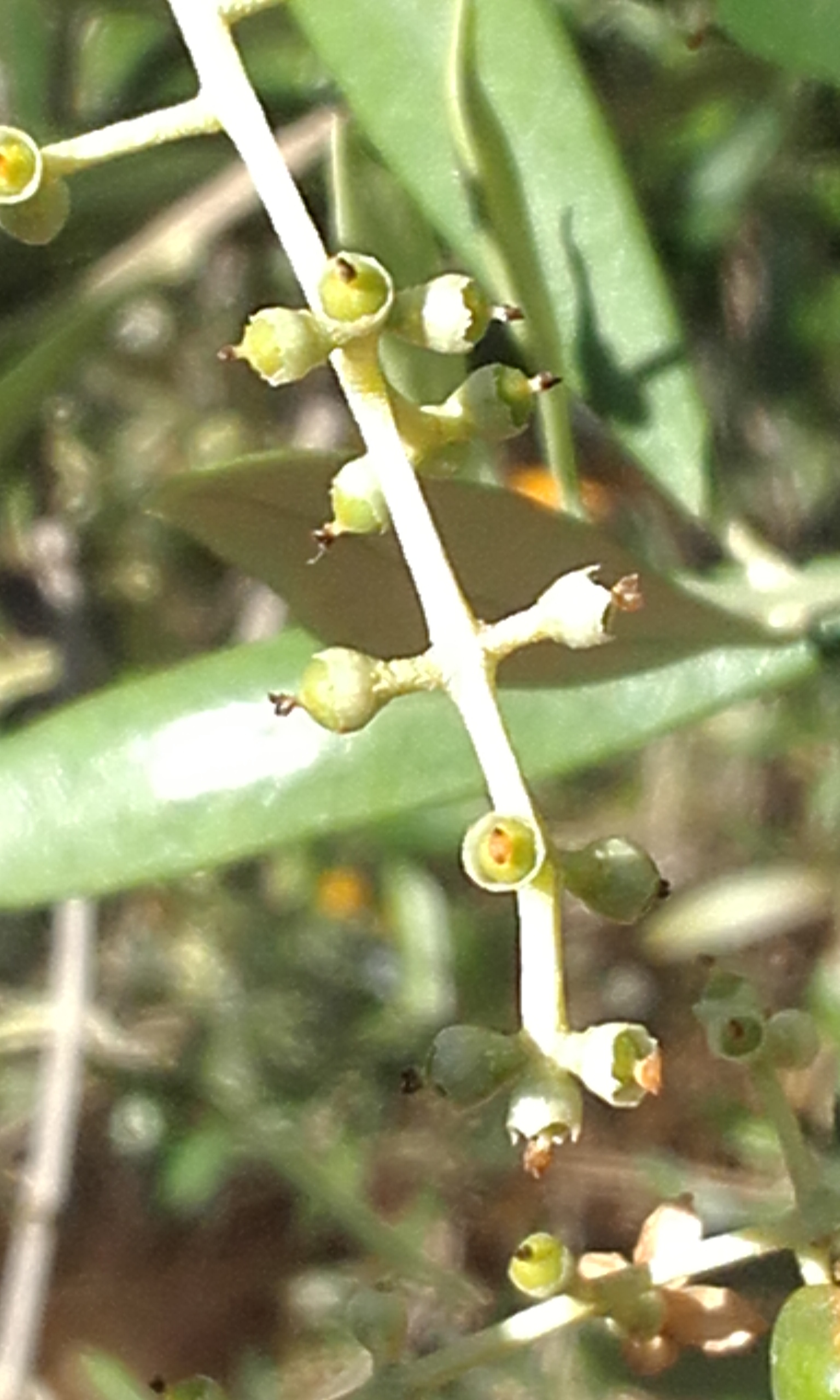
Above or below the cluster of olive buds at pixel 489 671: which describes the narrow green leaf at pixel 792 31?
above

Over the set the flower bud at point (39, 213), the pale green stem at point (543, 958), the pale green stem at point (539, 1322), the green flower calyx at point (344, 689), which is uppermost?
the flower bud at point (39, 213)

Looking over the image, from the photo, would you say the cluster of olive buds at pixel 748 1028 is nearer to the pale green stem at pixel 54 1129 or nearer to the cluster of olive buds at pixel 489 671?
the cluster of olive buds at pixel 489 671

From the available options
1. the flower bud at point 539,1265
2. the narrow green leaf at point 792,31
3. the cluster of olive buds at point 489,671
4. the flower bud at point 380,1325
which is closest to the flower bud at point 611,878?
the cluster of olive buds at point 489,671

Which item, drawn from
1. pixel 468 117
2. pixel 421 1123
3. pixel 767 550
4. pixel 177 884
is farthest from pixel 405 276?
pixel 421 1123

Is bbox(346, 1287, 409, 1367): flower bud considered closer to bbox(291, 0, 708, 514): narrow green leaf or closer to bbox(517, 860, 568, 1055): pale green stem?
bbox(517, 860, 568, 1055): pale green stem

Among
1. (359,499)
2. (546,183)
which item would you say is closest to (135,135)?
(359,499)

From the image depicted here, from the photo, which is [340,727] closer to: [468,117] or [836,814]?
[468,117]

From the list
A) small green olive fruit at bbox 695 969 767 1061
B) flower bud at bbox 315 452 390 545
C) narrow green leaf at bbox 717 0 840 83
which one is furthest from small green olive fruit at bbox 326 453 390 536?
narrow green leaf at bbox 717 0 840 83
